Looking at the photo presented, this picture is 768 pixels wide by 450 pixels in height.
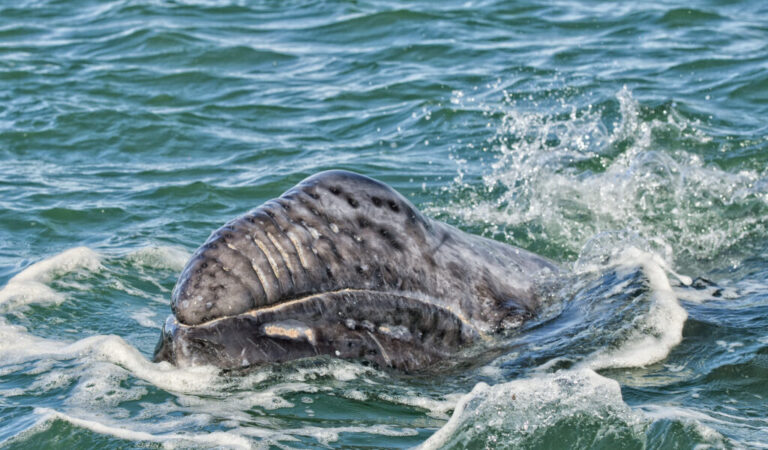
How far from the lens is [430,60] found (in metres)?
15.6

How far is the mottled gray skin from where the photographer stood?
5.39 meters

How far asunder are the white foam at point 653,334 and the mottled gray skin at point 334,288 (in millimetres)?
608

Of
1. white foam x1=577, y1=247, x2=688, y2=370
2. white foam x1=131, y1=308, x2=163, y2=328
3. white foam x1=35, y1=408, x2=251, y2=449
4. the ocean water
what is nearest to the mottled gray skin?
the ocean water

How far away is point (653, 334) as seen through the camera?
6.06 metres

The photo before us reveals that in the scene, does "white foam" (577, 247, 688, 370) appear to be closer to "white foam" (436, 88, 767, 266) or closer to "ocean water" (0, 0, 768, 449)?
"ocean water" (0, 0, 768, 449)

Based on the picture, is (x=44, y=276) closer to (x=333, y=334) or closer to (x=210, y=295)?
(x=210, y=295)

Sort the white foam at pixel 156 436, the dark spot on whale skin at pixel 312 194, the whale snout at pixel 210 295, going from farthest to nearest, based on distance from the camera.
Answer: the dark spot on whale skin at pixel 312 194 < the whale snout at pixel 210 295 < the white foam at pixel 156 436

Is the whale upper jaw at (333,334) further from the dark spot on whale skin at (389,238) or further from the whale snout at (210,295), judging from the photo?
the dark spot on whale skin at (389,238)

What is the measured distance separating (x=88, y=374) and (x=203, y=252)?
40.1 inches

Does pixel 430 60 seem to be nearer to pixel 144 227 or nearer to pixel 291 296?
pixel 144 227

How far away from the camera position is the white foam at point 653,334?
5.79 metres

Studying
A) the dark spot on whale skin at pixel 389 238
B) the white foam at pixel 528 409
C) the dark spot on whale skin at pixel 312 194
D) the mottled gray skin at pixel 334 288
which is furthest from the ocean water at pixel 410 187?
the dark spot on whale skin at pixel 312 194

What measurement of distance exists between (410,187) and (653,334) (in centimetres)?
511

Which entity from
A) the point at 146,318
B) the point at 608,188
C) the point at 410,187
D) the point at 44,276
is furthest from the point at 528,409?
the point at 410,187
